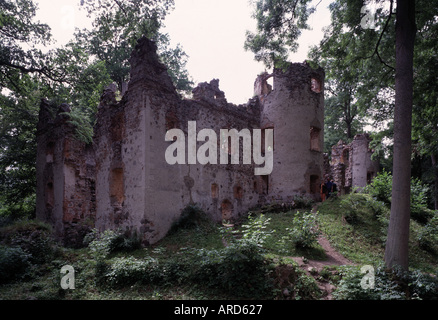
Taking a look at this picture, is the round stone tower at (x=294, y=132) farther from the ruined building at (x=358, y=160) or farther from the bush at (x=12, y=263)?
the bush at (x=12, y=263)

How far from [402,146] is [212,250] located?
5.75 metres

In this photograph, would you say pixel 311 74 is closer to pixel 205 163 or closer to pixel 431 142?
pixel 431 142

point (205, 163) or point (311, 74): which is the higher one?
point (311, 74)

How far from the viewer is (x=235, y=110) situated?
1548cm

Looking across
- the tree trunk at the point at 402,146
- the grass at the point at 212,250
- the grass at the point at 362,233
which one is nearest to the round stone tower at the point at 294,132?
the grass at the point at 212,250

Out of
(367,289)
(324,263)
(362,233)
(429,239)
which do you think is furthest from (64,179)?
(429,239)

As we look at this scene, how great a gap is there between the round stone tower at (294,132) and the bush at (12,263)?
39.8 feet

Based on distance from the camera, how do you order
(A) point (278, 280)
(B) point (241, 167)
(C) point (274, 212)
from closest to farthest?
(A) point (278, 280)
(C) point (274, 212)
(B) point (241, 167)

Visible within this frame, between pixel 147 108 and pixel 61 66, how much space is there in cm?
478

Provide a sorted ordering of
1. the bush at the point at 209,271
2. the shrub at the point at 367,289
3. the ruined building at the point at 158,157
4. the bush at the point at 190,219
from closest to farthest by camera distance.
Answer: the shrub at the point at 367,289 < the bush at the point at 209,271 < the ruined building at the point at 158,157 < the bush at the point at 190,219

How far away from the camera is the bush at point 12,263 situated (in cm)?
786

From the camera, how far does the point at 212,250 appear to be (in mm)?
7680

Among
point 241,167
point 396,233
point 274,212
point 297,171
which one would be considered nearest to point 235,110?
point 241,167

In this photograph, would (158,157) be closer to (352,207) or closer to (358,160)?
(352,207)
